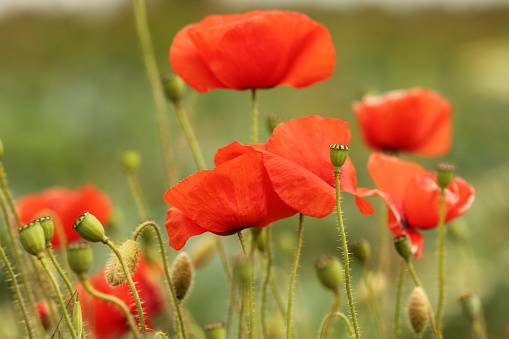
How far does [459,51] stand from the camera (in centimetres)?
513

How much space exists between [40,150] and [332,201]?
2.69 meters

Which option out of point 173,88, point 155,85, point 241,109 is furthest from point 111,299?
point 241,109

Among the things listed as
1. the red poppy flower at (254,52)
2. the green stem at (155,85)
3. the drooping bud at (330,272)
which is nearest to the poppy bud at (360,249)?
the drooping bud at (330,272)

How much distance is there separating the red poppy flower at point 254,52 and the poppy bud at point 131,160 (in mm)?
218

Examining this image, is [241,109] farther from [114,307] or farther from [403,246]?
[403,246]

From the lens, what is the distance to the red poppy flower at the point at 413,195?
64cm

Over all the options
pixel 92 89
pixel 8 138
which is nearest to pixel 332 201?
pixel 8 138

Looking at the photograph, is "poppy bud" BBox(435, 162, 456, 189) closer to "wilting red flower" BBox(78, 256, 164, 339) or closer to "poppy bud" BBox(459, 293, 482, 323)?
"poppy bud" BBox(459, 293, 482, 323)

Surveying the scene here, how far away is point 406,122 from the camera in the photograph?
97 centimetres

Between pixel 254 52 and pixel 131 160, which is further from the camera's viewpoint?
pixel 131 160

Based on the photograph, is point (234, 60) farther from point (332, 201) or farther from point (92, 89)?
point (92, 89)

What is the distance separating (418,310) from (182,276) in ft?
0.67

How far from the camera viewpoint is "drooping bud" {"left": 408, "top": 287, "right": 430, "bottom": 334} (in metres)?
0.61

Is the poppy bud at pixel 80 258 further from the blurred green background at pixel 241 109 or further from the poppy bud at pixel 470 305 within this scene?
the blurred green background at pixel 241 109
